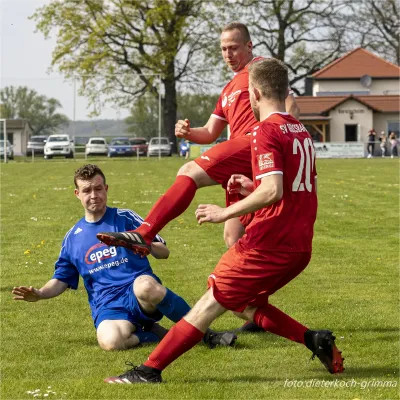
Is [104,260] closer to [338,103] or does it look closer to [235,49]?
[235,49]

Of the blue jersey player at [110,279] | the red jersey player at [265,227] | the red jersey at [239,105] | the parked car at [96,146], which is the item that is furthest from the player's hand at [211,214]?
the parked car at [96,146]

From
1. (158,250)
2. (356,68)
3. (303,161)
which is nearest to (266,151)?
(303,161)

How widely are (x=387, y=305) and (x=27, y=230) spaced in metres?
7.60

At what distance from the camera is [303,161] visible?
511 cm

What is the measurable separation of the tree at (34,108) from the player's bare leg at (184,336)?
46.3 metres

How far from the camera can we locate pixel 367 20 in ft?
232

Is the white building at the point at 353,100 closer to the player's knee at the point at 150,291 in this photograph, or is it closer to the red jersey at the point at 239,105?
the red jersey at the point at 239,105

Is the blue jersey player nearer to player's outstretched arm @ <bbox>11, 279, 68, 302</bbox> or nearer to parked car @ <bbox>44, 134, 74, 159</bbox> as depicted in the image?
player's outstretched arm @ <bbox>11, 279, 68, 302</bbox>

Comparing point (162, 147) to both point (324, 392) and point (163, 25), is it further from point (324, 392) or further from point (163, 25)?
point (324, 392)

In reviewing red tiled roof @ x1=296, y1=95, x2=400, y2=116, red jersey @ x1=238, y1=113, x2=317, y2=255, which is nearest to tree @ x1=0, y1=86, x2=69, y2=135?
red tiled roof @ x1=296, y1=95, x2=400, y2=116

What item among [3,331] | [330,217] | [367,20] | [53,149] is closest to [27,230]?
[330,217]

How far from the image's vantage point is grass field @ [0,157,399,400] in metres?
5.27

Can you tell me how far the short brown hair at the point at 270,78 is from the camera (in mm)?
5113

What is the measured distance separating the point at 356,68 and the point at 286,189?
68864 mm
